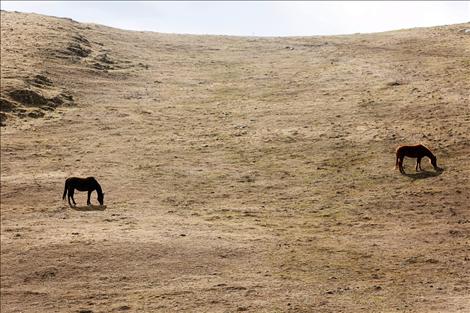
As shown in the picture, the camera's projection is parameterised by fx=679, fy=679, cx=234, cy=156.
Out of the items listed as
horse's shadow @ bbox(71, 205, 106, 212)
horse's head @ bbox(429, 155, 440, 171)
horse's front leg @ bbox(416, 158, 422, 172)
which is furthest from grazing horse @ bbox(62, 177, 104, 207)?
horse's head @ bbox(429, 155, 440, 171)

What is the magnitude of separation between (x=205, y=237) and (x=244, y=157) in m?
8.97

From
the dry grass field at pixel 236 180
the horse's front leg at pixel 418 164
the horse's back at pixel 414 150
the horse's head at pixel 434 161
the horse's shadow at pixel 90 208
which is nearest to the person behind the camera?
the dry grass field at pixel 236 180

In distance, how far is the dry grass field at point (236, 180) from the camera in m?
19.7

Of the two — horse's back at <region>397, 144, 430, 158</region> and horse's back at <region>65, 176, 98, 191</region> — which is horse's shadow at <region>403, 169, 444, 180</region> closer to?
horse's back at <region>397, 144, 430, 158</region>

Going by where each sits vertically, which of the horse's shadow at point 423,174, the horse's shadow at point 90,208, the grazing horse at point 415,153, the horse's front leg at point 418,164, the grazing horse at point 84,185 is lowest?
the horse's shadow at point 90,208

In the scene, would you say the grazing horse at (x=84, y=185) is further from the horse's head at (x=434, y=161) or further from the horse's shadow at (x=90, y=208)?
the horse's head at (x=434, y=161)

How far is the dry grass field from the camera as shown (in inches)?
775

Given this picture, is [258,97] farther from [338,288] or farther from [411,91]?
[338,288]

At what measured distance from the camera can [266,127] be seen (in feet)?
115

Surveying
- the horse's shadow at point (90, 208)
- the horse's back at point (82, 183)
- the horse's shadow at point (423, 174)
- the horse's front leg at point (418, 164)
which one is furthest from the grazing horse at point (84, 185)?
the horse's front leg at point (418, 164)

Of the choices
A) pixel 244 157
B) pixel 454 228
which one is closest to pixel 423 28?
pixel 244 157

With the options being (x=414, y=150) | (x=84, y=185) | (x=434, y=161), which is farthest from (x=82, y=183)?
(x=434, y=161)

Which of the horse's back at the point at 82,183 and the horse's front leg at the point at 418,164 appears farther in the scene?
the horse's front leg at the point at 418,164

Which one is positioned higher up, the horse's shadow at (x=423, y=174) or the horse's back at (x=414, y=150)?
the horse's back at (x=414, y=150)
